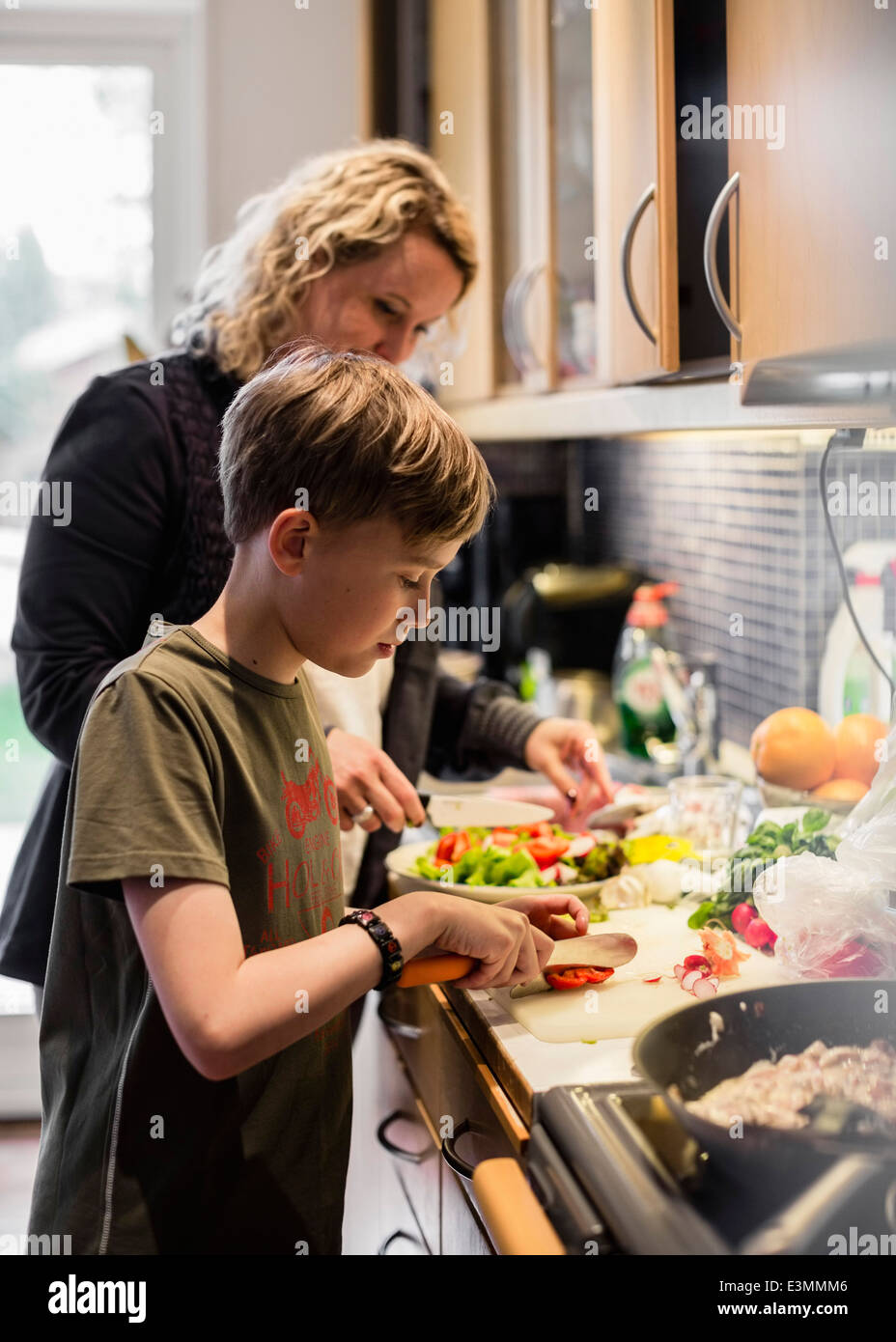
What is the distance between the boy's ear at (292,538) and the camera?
2.71 feet

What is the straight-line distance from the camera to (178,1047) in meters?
0.87

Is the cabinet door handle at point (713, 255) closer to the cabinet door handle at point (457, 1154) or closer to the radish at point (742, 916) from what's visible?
the radish at point (742, 916)

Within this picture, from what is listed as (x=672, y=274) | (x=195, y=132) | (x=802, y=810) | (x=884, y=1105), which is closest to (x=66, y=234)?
(x=195, y=132)

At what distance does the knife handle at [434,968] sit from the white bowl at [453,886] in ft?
0.60

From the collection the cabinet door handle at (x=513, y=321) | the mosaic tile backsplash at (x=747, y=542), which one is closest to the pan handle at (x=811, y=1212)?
the mosaic tile backsplash at (x=747, y=542)

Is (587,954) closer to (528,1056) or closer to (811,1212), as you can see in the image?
(528,1056)

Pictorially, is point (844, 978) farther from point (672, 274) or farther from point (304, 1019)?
point (672, 274)

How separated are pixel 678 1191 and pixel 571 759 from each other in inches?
34.6

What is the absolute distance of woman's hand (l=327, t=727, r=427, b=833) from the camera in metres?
1.12

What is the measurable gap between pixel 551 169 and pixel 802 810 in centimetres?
96

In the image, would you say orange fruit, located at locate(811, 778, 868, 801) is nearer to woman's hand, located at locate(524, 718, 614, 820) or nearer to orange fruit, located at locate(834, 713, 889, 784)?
orange fruit, located at locate(834, 713, 889, 784)
